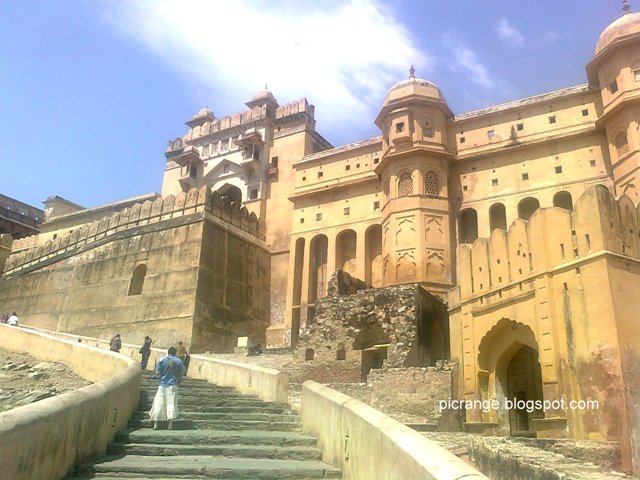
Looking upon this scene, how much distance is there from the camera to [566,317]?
11367mm

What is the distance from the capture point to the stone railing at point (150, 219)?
23.3m

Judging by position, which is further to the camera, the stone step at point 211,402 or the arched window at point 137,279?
the arched window at point 137,279

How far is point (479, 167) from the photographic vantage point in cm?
2203

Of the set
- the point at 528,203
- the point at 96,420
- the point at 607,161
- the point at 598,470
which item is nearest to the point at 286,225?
the point at 528,203

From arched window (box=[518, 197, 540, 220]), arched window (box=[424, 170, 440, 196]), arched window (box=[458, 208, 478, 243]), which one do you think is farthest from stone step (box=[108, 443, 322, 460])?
arched window (box=[458, 208, 478, 243])

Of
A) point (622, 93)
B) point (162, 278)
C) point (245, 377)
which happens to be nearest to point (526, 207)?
point (622, 93)

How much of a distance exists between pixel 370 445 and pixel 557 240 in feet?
30.8

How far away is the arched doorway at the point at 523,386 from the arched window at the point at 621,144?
28.9ft

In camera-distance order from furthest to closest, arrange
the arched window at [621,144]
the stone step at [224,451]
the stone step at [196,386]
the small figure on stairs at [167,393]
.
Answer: the arched window at [621,144]
the stone step at [196,386]
the small figure on stairs at [167,393]
the stone step at [224,451]

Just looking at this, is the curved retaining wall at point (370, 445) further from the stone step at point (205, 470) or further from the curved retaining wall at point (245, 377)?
the curved retaining wall at point (245, 377)

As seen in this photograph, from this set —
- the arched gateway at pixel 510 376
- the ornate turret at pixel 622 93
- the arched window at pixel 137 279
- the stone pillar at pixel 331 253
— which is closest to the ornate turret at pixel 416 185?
the stone pillar at pixel 331 253

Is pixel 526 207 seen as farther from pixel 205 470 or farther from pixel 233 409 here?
pixel 205 470

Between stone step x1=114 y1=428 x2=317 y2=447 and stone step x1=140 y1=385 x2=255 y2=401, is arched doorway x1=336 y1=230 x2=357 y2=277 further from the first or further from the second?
stone step x1=114 y1=428 x2=317 y2=447

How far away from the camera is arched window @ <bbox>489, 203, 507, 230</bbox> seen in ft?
69.9
